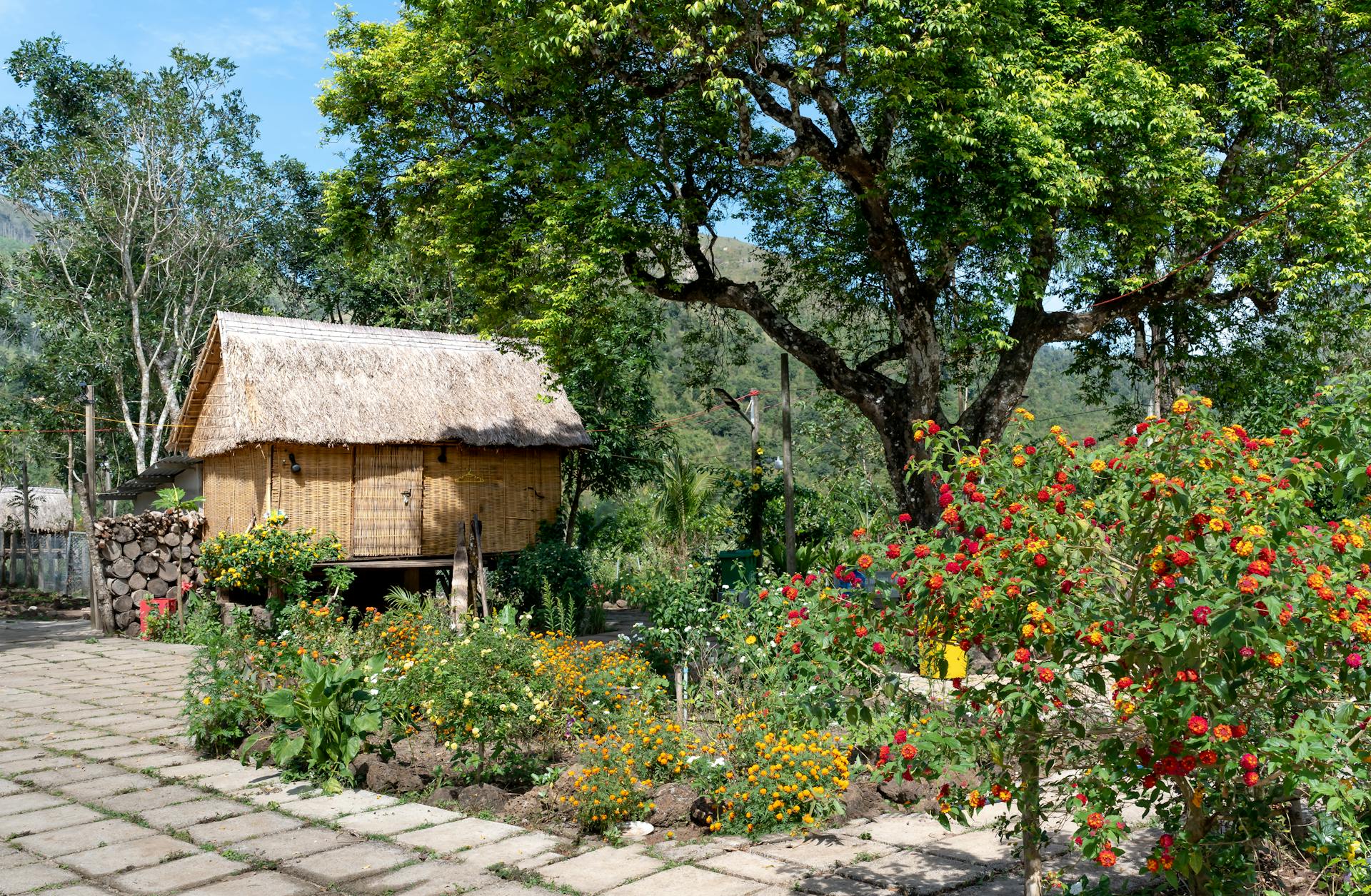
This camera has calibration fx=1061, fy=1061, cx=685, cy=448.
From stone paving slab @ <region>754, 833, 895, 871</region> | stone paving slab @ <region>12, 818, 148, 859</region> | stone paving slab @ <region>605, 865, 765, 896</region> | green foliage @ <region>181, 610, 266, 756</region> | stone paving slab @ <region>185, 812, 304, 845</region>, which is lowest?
stone paving slab @ <region>754, 833, 895, 871</region>

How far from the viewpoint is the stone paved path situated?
14.4 ft

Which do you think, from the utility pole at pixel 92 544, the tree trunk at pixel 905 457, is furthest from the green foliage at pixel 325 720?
Answer: the utility pole at pixel 92 544

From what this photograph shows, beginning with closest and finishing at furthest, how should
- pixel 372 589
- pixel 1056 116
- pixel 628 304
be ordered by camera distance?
pixel 1056 116 → pixel 628 304 → pixel 372 589

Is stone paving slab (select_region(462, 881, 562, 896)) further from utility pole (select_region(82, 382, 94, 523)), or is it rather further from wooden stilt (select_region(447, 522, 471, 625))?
utility pole (select_region(82, 382, 94, 523))

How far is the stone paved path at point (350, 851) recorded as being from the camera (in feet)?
14.4

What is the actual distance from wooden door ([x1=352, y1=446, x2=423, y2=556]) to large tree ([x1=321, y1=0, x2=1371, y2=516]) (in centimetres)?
288

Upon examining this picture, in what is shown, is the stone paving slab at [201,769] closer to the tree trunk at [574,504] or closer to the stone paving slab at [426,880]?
the stone paving slab at [426,880]

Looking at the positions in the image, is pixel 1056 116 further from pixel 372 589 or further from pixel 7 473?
pixel 7 473

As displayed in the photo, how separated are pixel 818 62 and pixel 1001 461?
755cm

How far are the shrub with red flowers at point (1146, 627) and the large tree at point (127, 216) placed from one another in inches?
959

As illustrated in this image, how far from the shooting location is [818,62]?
10.0 m

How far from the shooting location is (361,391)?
14.4 m

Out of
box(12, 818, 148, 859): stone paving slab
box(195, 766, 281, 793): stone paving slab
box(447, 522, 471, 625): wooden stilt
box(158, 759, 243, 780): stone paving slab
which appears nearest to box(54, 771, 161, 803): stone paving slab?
box(158, 759, 243, 780): stone paving slab

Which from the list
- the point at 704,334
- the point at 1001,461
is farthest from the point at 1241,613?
the point at 704,334
